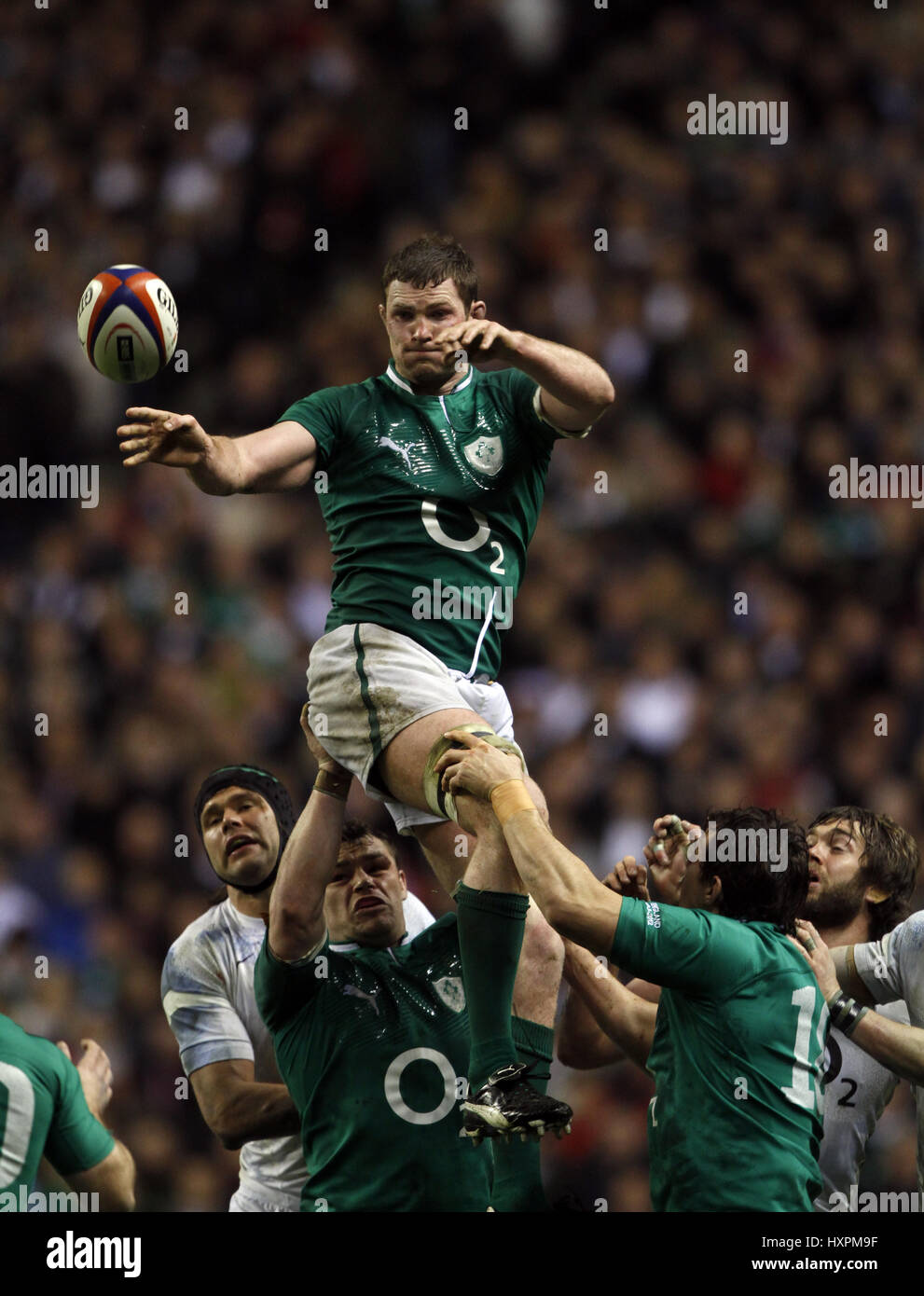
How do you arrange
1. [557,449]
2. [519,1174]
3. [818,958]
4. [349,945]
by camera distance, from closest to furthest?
[519,1174] → [818,958] → [349,945] → [557,449]

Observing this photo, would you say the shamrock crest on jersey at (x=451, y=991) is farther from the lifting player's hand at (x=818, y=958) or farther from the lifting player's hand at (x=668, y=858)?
the lifting player's hand at (x=818, y=958)

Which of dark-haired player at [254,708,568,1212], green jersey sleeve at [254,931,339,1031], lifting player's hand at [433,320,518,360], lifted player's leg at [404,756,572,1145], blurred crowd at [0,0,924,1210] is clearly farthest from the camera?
blurred crowd at [0,0,924,1210]

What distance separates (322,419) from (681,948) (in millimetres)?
1641

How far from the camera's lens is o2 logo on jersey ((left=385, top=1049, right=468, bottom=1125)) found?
4.23 m

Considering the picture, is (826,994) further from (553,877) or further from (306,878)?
(306,878)

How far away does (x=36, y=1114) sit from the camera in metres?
4.02

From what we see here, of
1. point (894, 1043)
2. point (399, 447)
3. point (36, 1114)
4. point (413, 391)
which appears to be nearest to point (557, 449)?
point (413, 391)

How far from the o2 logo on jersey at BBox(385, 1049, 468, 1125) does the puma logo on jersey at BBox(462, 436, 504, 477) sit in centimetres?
150

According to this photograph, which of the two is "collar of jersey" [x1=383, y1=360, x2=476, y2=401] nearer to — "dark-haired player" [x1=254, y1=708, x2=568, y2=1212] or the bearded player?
the bearded player

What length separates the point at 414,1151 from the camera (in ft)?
13.8

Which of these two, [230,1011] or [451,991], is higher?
[451,991]

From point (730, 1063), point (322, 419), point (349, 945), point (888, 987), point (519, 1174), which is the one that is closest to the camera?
point (730, 1063)

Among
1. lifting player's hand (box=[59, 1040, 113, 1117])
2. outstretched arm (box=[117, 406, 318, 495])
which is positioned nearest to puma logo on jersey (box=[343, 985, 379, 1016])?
lifting player's hand (box=[59, 1040, 113, 1117])

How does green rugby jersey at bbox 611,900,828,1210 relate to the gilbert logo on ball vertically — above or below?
below
